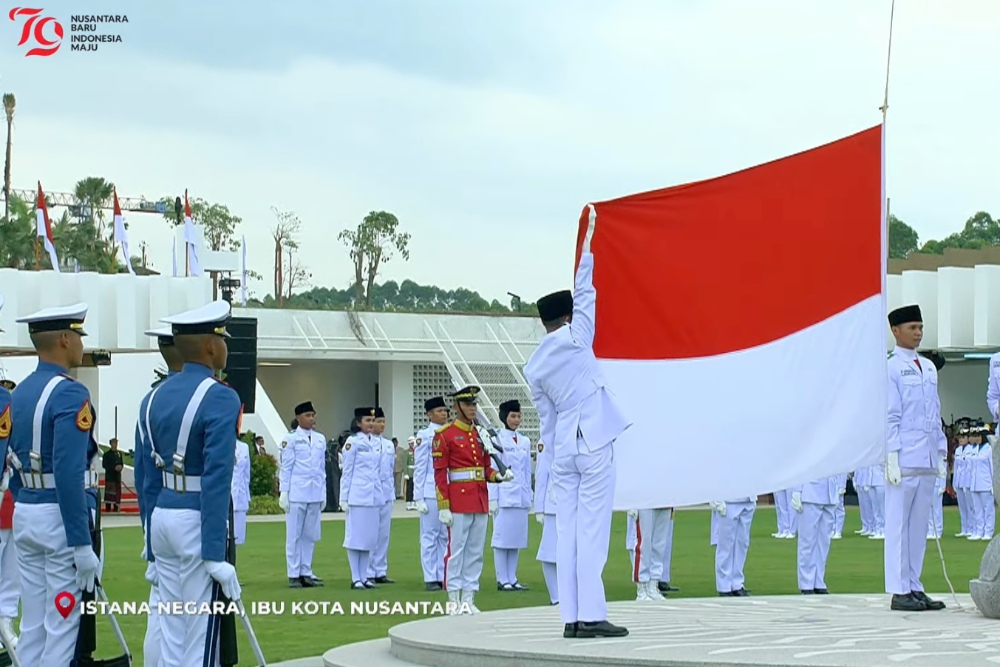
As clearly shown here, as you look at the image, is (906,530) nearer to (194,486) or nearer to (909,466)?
(909,466)

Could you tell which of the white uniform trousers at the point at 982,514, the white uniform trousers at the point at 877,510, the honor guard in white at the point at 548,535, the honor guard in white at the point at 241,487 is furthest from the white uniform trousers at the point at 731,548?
the white uniform trousers at the point at 982,514

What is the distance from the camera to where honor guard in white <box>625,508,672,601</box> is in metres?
13.5

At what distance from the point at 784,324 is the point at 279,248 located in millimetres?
46380

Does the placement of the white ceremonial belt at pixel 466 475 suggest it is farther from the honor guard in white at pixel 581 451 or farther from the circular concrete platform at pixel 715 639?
the honor guard in white at pixel 581 451

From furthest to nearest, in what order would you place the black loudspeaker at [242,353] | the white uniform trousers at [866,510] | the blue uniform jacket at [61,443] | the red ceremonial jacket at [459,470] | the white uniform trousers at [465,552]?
the white uniform trousers at [866,510], the black loudspeaker at [242,353], the red ceremonial jacket at [459,470], the white uniform trousers at [465,552], the blue uniform jacket at [61,443]

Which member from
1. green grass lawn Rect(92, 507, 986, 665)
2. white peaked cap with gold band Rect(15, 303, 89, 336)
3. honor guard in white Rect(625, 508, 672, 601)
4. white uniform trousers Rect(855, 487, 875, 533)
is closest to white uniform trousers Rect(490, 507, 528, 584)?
green grass lawn Rect(92, 507, 986, 665)

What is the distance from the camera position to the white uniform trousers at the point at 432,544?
15.7m

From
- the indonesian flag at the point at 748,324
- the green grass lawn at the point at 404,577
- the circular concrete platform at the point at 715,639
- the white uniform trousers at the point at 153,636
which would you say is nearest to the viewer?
the white uniform trousers at the point at 153,636

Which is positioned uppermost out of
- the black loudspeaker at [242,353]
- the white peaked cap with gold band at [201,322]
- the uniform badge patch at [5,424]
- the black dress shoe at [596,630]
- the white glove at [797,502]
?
the black loudspeaker at [242,353]

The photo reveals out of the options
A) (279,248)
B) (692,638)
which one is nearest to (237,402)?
(692,638)

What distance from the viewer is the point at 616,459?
9.20 meters

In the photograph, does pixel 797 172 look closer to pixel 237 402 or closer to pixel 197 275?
pixel 237 402

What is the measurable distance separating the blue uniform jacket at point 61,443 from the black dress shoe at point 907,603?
16.7ft

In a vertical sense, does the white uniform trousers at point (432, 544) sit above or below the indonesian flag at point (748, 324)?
below
